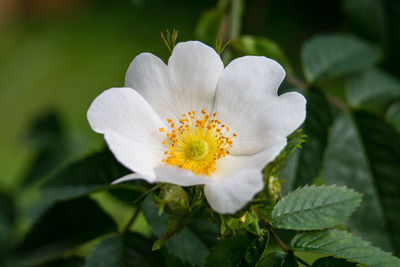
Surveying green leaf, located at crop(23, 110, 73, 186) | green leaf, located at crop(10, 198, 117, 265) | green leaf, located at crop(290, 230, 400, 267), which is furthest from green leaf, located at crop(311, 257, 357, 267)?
green leaf, located at crop(23, 110, 73, 186)

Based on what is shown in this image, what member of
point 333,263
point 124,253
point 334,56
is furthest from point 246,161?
point 334,56

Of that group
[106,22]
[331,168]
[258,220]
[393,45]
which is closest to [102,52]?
[106,22]

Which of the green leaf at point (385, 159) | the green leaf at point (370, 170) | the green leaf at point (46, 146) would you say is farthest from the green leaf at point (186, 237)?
the green leaf at point (46, 146)

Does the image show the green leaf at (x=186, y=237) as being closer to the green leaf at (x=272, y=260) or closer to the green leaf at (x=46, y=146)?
the green leaf at (x=272, y=260)

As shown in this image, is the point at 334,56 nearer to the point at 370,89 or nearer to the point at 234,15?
the point at 370,89

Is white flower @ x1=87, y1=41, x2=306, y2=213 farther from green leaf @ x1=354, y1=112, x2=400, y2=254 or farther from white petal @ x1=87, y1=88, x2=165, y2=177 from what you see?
green leaf @ x1=354, y1=112, x2=400, y2=254
